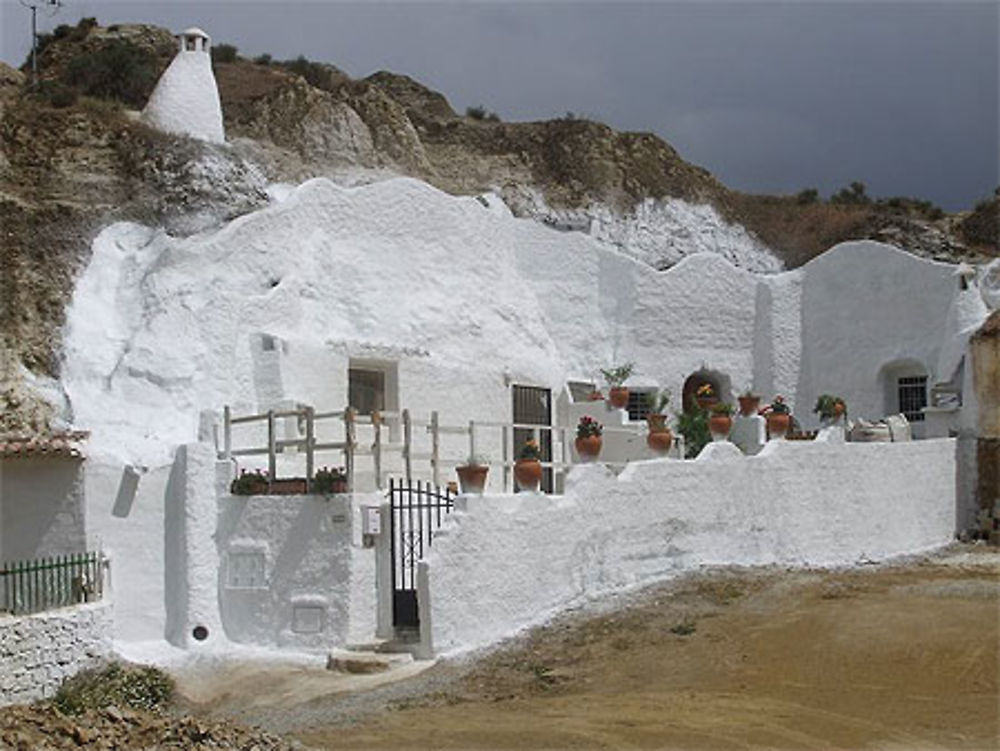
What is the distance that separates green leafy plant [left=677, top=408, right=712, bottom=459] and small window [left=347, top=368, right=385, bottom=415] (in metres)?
5.74

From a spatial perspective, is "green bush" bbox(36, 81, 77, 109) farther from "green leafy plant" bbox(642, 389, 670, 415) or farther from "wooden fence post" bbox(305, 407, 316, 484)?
"green leafy plant" bbox(642, 389, 670, 415)

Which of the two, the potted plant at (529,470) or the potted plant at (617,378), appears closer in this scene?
the potted plant at (529,470)

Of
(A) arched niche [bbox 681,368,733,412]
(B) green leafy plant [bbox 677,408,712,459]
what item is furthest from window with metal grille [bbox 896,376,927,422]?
(B) green leafy plant [bbox 677,408,712,459]

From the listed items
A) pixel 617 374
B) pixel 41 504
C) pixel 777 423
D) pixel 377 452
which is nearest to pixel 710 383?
pixel 617 374

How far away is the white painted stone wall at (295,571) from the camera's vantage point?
643 inches

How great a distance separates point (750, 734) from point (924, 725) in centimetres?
168

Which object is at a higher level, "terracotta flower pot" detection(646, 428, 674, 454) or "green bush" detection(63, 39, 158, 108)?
"green bush" detection(63, 39, 158, 108)

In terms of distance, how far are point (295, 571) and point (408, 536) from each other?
1587 millimetres

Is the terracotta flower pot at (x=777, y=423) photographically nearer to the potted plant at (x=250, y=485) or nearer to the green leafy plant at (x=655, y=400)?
the green leafy plant at (x=655, y=400)

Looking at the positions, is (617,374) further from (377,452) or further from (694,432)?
(377,452)

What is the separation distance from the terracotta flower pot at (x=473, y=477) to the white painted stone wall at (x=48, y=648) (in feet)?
16.9

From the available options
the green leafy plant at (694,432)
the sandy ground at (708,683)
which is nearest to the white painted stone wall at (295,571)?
the sandy ground at (708,683)

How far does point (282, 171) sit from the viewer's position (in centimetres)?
2625

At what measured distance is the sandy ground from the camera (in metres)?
11.2
